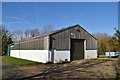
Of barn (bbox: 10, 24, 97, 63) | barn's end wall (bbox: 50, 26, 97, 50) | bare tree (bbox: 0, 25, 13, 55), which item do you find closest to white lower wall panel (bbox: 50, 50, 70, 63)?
barn (bbox: 10, 24, 97, 63)

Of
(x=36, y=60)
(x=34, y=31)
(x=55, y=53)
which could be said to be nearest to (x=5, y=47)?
(x=34, y=31)

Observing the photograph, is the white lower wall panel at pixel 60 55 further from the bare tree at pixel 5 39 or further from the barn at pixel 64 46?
the bare tree at pixel 5 39

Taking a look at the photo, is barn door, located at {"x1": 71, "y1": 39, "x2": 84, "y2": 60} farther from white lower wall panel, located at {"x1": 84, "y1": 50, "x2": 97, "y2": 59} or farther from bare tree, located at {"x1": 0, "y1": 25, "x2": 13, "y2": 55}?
bare tree, located at {"x1": 0, "y1": 25, "x2": 13, "y2": 55}

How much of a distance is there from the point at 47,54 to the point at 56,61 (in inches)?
60.2

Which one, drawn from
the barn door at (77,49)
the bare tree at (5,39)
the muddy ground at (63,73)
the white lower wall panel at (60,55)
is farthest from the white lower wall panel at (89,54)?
the bare tree at (5,39)

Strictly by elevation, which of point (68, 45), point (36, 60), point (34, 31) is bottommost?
point (36, 60)

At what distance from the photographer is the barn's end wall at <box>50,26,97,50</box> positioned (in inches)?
979

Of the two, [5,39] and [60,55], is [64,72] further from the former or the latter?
[5,39]

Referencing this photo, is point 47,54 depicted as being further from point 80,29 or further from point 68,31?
point 80,29

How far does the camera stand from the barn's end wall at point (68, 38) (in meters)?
24.9

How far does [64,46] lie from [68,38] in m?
1.37

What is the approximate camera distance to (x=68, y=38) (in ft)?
86.4

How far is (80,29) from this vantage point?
91.2 feet

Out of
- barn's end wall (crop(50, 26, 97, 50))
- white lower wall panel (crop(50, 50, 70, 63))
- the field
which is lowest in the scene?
the field
